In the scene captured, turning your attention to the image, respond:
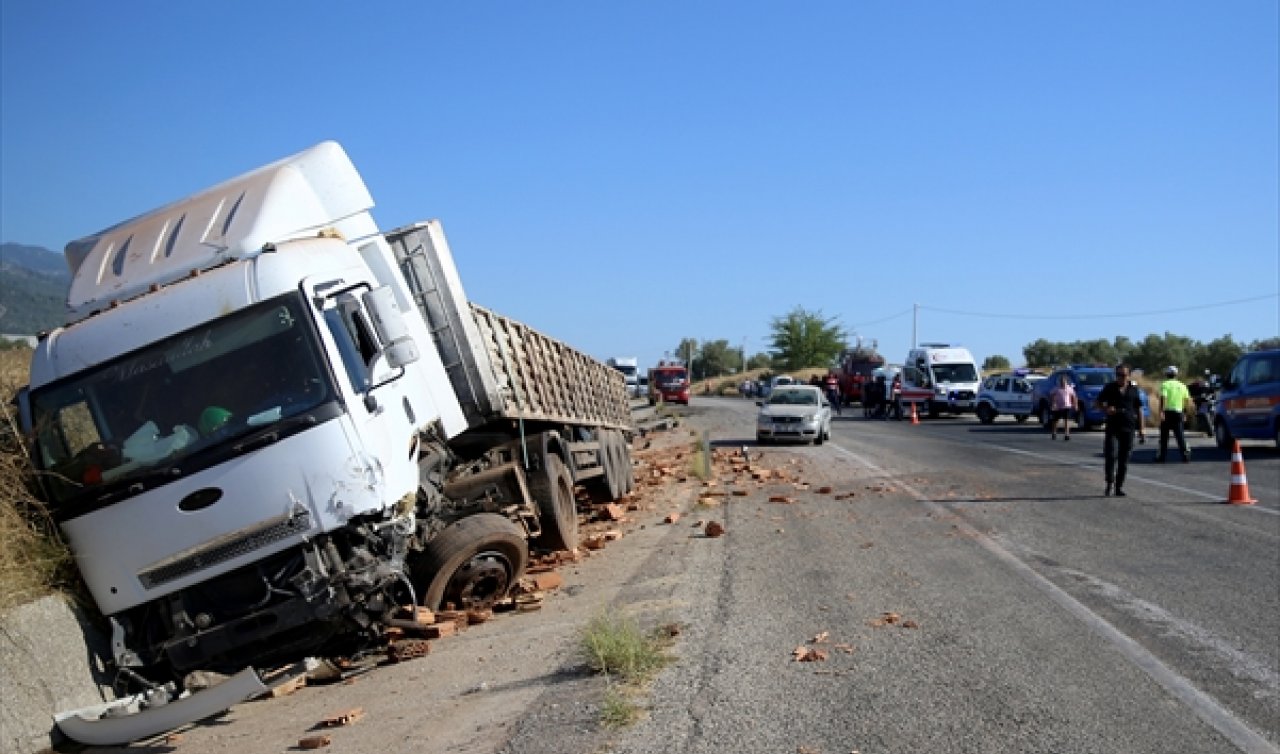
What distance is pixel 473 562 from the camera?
→ 9273 mm

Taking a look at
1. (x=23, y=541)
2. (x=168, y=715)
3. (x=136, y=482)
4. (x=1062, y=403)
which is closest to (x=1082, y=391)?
(x=1062, y=403)

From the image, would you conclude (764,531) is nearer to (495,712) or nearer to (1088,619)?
(1088,619)

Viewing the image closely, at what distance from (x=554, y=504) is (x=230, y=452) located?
15.4 feet

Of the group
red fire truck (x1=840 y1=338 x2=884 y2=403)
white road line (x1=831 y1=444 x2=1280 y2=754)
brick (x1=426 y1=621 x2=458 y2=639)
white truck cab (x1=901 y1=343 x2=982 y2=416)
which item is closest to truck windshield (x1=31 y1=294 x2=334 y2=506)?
brick (x1=426 y1=621 x2=458 y2=639)

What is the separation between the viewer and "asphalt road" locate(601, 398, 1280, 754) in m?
5.87

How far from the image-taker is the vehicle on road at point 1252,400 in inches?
901

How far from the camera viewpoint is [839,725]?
19.3ft

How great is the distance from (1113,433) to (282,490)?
12118 millimetres

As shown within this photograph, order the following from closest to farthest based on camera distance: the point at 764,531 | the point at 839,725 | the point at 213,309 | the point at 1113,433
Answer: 1. the point at 839,725
2. the point at 213,309
3. the point at 764,531
4. the point at 1113,433

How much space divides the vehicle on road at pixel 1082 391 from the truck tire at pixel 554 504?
77.5ft

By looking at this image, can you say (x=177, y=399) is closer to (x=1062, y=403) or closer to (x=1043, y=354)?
(x=1062, y=403)

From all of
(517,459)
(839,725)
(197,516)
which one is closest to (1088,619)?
(839,725)

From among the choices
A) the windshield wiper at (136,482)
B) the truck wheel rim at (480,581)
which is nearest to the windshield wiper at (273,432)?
the windshield wiper at (136,482)

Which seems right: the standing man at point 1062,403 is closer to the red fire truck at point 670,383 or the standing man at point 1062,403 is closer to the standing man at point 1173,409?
the standing man at point 1173,409
